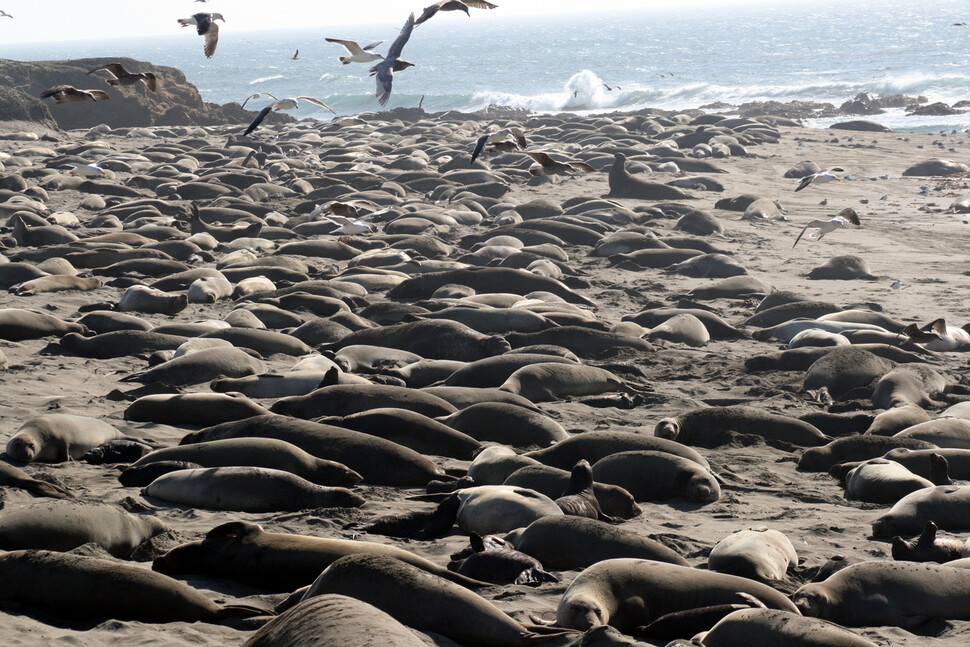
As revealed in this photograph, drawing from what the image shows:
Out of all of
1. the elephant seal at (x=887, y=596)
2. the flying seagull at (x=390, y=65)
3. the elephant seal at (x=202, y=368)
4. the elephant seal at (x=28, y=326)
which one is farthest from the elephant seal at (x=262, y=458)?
the elephant seal at (x=28, y=326)

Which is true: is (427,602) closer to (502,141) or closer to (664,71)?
(502,141)

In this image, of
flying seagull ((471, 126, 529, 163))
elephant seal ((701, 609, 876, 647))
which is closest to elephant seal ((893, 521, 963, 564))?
elephant seal ((701, 609, 876, 647))

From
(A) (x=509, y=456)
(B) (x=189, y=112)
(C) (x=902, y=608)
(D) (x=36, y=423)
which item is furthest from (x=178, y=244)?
(B) (x=189, y=112)

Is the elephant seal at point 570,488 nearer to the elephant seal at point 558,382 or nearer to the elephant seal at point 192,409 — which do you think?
the elephant seal at point 192,409

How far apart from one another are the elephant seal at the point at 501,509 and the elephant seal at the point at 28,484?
1787 millimetres

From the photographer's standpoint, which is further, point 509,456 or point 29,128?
point 29,128

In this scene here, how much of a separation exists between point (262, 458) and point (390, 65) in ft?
13.0

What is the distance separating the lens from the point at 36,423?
5.36 m

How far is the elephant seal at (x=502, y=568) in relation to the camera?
3879 millimetres

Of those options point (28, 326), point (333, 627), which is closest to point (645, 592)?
point (333, 627)

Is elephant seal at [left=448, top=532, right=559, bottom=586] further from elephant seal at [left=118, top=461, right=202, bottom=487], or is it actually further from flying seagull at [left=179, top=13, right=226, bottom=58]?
flying seagull at [left=179, top=13, right=226, bottom=58]

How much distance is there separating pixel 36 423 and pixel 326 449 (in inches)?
60.6

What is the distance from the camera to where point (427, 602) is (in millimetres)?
3254

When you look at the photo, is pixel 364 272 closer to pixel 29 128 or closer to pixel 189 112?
Result: pixel 29 128
